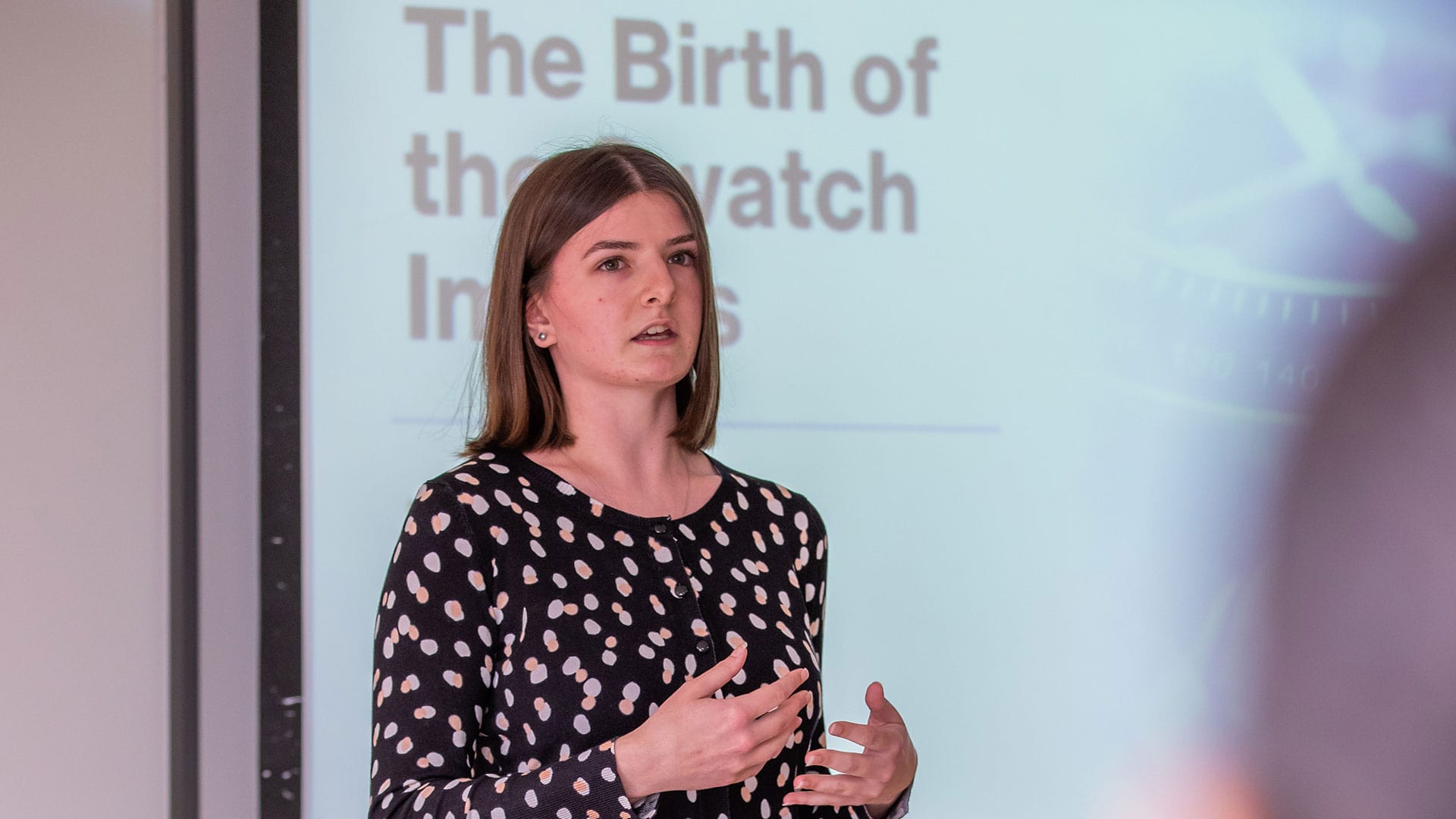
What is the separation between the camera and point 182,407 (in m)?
2.04

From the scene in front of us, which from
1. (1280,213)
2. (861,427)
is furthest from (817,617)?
(1280,213)

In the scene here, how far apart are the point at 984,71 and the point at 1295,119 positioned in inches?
29.8

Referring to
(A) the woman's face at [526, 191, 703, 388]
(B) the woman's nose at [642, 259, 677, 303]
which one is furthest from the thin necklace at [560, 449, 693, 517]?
(B) the woman's nose at [642, 259, 677, 303]

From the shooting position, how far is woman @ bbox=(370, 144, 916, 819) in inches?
50.4

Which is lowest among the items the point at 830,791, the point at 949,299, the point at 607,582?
the point at 830,791

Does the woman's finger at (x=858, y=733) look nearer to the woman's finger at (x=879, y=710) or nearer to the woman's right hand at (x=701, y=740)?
the woman's finger at (x=879, y=710)

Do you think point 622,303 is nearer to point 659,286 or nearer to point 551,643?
point 659,286

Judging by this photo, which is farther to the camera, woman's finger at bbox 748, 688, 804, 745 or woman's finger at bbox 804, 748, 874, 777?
woman's finger at bbox 804, 748, 874, 777

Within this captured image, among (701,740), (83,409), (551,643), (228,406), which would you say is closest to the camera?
(701,740)

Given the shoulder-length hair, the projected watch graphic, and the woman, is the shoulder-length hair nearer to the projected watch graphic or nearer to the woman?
the woman

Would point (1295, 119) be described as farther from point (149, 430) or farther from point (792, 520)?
point (149, 430)

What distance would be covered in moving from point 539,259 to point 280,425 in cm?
88

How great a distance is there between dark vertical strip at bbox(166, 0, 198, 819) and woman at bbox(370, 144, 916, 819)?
2.37ft

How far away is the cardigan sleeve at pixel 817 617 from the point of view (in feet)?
5.23
